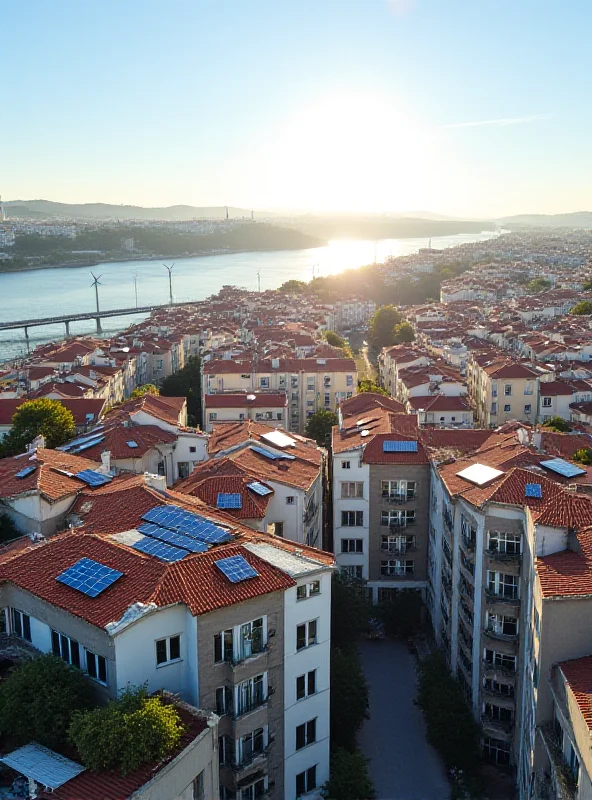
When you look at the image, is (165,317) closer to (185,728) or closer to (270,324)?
(270,324)

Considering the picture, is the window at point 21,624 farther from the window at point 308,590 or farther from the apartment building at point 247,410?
the apartment building at point 247,410

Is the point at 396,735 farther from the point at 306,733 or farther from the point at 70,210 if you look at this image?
the point at 70,210

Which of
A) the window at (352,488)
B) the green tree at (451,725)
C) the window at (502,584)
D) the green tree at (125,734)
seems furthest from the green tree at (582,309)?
the green tree at (125,734)

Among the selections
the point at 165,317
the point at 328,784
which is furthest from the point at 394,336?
the point at 328,784

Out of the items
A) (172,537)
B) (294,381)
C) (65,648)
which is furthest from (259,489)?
(294,381)

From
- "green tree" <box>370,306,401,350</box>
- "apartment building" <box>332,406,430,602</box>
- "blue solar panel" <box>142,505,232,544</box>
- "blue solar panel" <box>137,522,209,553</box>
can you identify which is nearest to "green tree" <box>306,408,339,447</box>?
"apartment building" <box>332,406,430,602</box>
